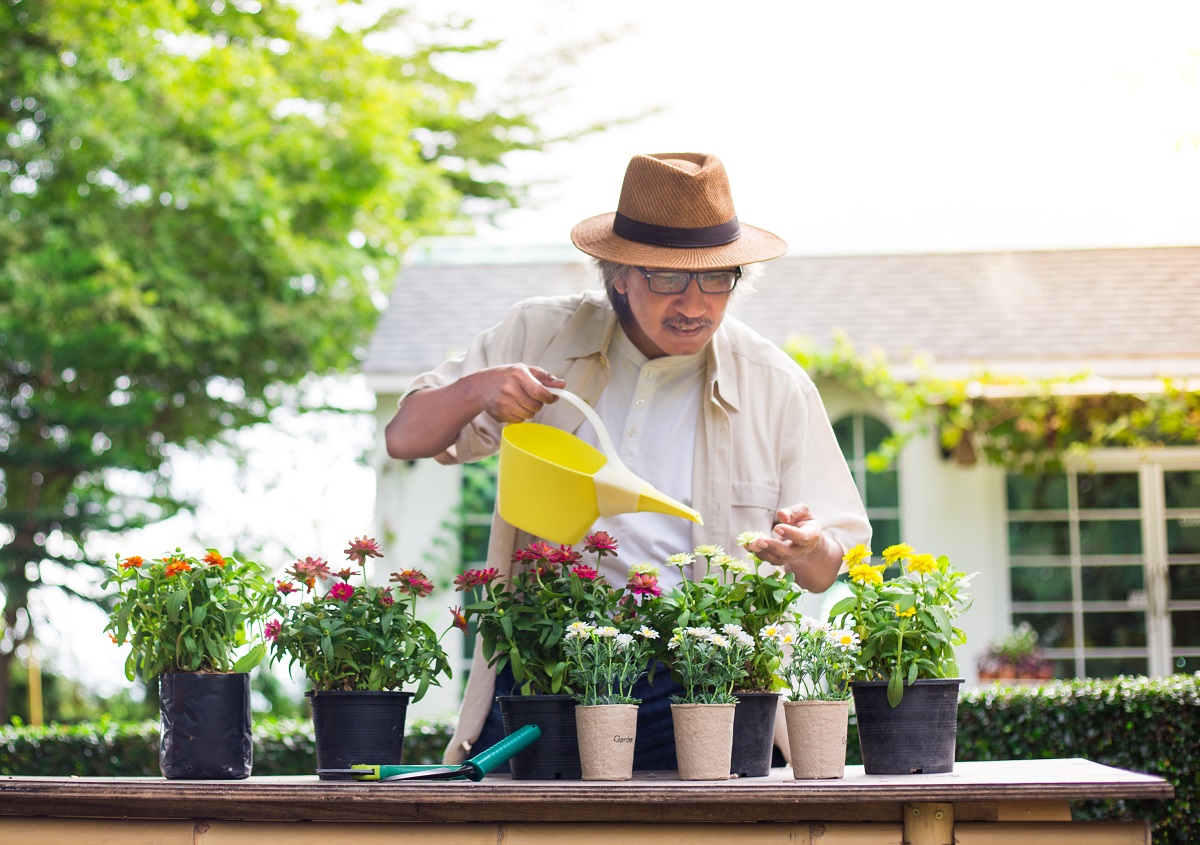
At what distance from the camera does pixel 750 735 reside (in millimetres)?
1661

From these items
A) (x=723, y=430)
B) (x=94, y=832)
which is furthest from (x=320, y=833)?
(x=723, y=430)

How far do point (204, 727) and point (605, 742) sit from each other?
54 centimetres

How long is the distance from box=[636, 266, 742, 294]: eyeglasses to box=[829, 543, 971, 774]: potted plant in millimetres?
557

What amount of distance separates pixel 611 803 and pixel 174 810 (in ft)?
1.78

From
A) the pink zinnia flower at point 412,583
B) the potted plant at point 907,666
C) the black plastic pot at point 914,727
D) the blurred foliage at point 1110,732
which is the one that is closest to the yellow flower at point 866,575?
the potted plant at point 907,666

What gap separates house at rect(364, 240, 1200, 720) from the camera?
22.6ft

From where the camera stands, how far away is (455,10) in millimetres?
14555

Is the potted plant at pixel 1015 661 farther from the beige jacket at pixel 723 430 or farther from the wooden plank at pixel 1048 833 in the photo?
the wooden plank at pixel 1048 833

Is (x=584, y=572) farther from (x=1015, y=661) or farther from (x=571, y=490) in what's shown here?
(x=1015, y=661)

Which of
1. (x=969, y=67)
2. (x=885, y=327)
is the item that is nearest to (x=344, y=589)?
(x=885, y=327)

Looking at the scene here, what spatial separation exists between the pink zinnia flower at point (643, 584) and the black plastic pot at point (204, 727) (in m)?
0.55

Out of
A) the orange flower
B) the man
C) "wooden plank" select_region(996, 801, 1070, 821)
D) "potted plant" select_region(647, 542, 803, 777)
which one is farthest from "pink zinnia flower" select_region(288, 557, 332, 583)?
"wooden plank" select_region(996, 801, 1070, 821)

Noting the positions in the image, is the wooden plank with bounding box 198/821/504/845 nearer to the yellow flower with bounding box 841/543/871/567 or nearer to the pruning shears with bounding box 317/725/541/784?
the pruning shears with bounding box 317/725/541/784

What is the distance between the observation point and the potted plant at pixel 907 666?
163cm
